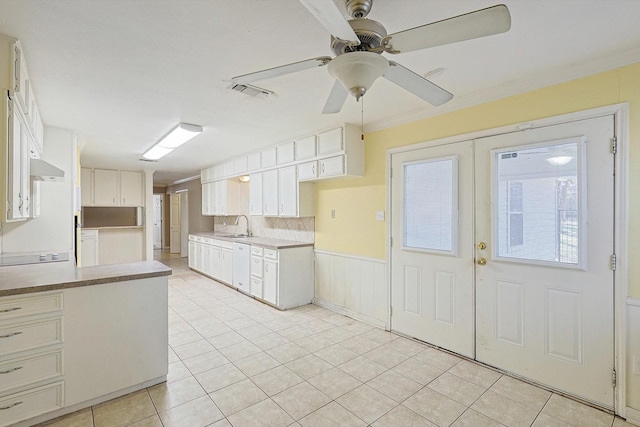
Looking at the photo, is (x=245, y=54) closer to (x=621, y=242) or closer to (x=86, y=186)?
(x=621, y=242)

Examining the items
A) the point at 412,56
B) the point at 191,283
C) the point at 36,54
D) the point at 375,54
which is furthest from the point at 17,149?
the point at 191,283

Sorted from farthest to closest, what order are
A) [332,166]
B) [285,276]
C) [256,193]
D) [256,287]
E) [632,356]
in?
[256,193] < [256,287] < [285,276] < [332,166] < [632,356]

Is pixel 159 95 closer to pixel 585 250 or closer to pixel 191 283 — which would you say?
pixel 585 250

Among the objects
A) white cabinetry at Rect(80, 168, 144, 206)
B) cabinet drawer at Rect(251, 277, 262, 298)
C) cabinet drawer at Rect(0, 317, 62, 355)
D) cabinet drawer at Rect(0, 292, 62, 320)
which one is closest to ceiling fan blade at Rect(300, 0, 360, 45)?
cabinet drawer at Rect(0, 292, 62, 320)

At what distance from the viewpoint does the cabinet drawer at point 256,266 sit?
4660 millimetres

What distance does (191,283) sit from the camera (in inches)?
231

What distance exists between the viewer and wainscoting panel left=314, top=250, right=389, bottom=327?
3635 mm

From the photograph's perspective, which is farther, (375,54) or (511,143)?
(511,143)

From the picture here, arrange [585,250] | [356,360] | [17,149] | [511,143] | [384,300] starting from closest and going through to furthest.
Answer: [17,149] → [585,250] → [511,143] → [356,360] → [384,300]

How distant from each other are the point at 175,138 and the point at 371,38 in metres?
3.45

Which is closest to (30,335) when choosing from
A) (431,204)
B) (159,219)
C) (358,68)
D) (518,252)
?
(358,68)

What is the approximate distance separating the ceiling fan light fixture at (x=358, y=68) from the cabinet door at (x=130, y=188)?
745 cm

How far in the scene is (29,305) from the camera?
1.96m

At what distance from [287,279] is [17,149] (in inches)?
121
